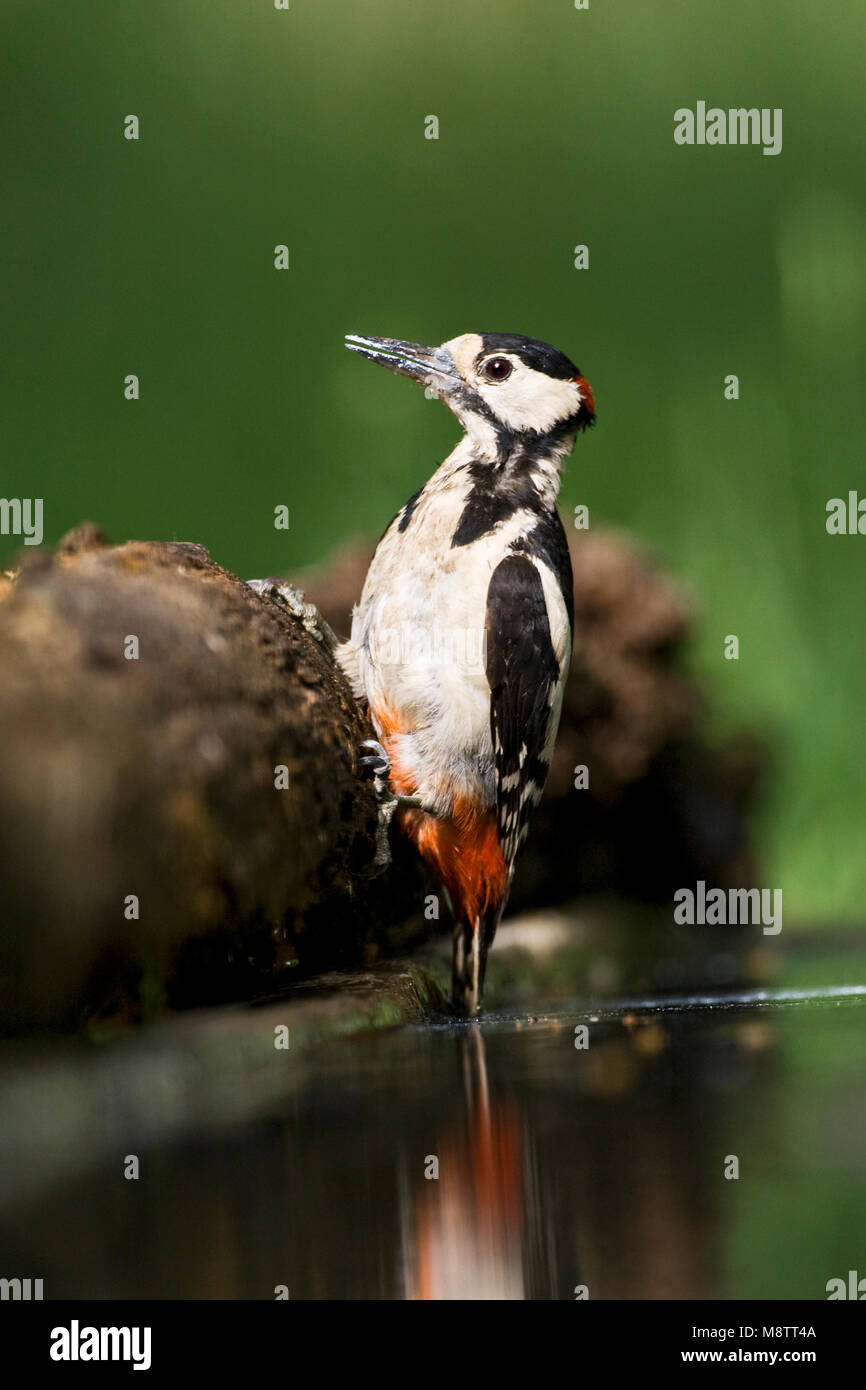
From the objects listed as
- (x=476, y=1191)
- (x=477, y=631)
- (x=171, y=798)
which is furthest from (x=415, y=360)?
(x=476, y=1191)

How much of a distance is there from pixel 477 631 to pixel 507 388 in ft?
1.47

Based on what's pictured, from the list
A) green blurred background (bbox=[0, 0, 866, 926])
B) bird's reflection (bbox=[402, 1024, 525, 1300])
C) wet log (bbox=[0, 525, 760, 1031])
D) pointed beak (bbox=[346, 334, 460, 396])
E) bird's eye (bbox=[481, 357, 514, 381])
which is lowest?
bird's reflection (bbox=[402, 1024, 525, 1300])

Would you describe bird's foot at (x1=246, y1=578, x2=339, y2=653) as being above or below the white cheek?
below

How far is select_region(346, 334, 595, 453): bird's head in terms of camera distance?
6.33 feet

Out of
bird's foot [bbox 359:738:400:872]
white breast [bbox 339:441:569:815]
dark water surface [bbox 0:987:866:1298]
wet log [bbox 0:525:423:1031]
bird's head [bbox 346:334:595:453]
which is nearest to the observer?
dark water surface [bbox 0:987:866:1298]

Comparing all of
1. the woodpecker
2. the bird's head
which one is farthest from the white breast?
the bird's head

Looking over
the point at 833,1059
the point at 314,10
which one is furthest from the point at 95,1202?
the point at 314,10

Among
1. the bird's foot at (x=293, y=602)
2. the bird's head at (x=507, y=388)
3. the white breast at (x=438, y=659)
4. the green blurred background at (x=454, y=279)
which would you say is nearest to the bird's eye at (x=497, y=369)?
the bird's head at (x=507, y=388)

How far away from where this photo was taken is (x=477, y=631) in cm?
175

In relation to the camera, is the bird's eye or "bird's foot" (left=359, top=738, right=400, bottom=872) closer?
"bird's foot" (left=359, top=738, right=400, bottom=872)

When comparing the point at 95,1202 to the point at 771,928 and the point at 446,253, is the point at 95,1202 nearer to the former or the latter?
the point at 771,928

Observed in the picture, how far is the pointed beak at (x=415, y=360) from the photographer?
6.45ft

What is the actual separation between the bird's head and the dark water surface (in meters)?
1.03

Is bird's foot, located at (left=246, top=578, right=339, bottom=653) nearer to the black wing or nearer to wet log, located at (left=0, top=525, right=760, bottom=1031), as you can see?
wet log, located at (left=0, top=525, right=760, bottom=1031)
